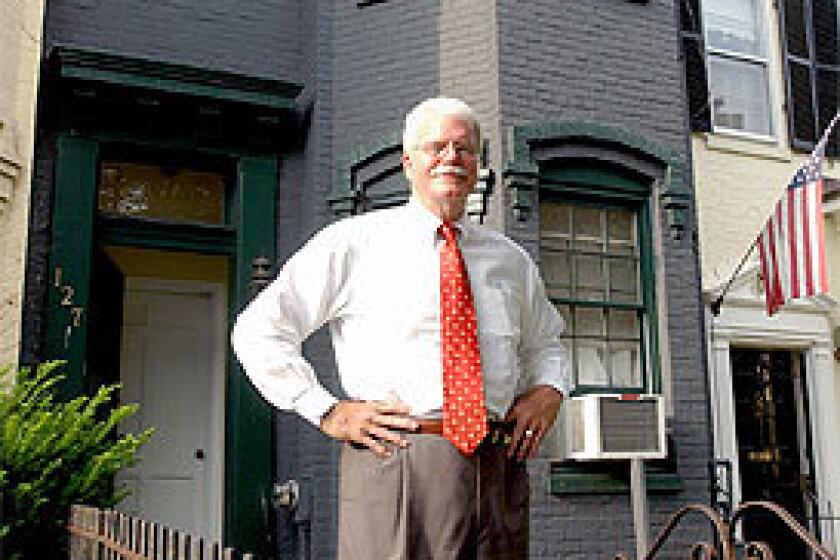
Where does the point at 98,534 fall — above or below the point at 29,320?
below

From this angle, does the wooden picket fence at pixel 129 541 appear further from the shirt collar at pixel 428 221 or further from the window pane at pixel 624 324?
the window pane at pixel 624 324

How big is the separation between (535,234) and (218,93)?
99.5 inches

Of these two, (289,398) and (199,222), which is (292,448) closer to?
(199,222)

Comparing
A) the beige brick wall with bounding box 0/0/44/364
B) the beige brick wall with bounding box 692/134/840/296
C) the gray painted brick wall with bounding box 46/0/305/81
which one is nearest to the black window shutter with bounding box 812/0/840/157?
the beige brick wall with bounding box 692/134/840/296

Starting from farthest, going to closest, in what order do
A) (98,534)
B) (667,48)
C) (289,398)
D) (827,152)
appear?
(827,152)
(667,48)
(98,534)
(289,398)

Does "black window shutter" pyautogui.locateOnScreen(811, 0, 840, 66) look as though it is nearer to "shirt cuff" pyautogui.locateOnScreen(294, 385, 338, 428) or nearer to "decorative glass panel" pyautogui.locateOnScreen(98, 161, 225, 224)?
"decorative glass panel" pyautogui.locateOnScreen(98, 161, 225, 224)

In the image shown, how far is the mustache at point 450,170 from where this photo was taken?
7.55 ft

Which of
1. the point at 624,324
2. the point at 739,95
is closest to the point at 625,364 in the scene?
the point at 624,324

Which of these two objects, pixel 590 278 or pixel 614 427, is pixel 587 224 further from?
pixel 614 427

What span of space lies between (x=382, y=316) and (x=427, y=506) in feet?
1.51

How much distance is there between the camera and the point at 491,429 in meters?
2.24

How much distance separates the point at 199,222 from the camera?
7.19 metres

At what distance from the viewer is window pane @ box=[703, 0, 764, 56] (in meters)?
8.57

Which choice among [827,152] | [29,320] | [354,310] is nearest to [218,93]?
[29,320]
